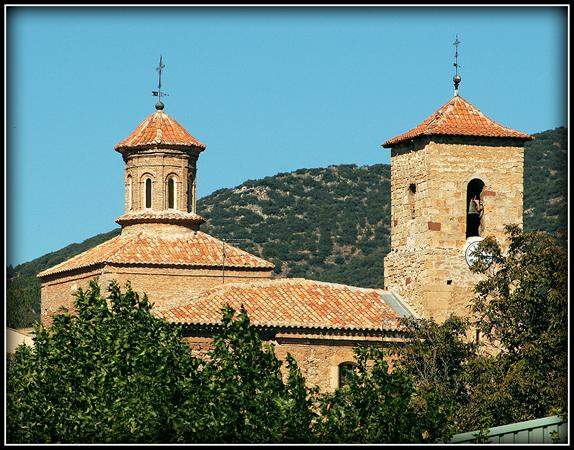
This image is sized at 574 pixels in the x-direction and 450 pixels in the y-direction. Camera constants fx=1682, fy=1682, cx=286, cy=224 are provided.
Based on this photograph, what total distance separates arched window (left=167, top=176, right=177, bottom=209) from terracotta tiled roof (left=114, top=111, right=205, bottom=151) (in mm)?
896

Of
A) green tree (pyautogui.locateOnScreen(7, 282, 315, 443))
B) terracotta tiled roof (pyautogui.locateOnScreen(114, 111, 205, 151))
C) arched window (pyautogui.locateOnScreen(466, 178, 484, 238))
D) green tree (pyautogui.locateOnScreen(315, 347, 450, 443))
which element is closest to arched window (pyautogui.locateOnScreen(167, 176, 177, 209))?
terracotta tiled roof (pyautogui.locateOnScreen(114, 111, 205, 151))

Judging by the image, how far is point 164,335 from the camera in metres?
30.4

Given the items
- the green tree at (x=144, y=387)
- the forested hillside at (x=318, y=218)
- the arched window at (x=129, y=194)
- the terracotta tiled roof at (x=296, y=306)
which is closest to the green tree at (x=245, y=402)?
the green tree at (x=144, y=387)

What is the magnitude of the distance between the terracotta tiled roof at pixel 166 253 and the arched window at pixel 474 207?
4937 millimetres

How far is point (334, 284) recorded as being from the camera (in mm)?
39312

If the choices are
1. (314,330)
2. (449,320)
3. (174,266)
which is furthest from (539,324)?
(174,266)

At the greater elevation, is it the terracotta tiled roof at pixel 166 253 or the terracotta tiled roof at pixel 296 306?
the terracotta tiled roof at pixel 166 253

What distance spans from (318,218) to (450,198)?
31476mm

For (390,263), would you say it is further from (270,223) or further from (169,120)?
(270,223)

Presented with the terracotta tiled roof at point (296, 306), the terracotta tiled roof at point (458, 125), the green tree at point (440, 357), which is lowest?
the green tree at point (440, 357)

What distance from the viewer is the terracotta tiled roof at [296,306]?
3644 centimetres

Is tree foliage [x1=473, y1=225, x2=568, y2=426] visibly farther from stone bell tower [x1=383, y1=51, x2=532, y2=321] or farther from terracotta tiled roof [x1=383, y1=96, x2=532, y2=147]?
terracotta tiled roof [x1=383, y1=96, x2=532, y2=147]

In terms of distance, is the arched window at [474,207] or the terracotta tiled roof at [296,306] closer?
the terracotta tiled roof at [296,306]

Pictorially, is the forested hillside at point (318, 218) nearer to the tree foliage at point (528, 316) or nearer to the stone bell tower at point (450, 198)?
the stone bell tower at point (450, 198)
